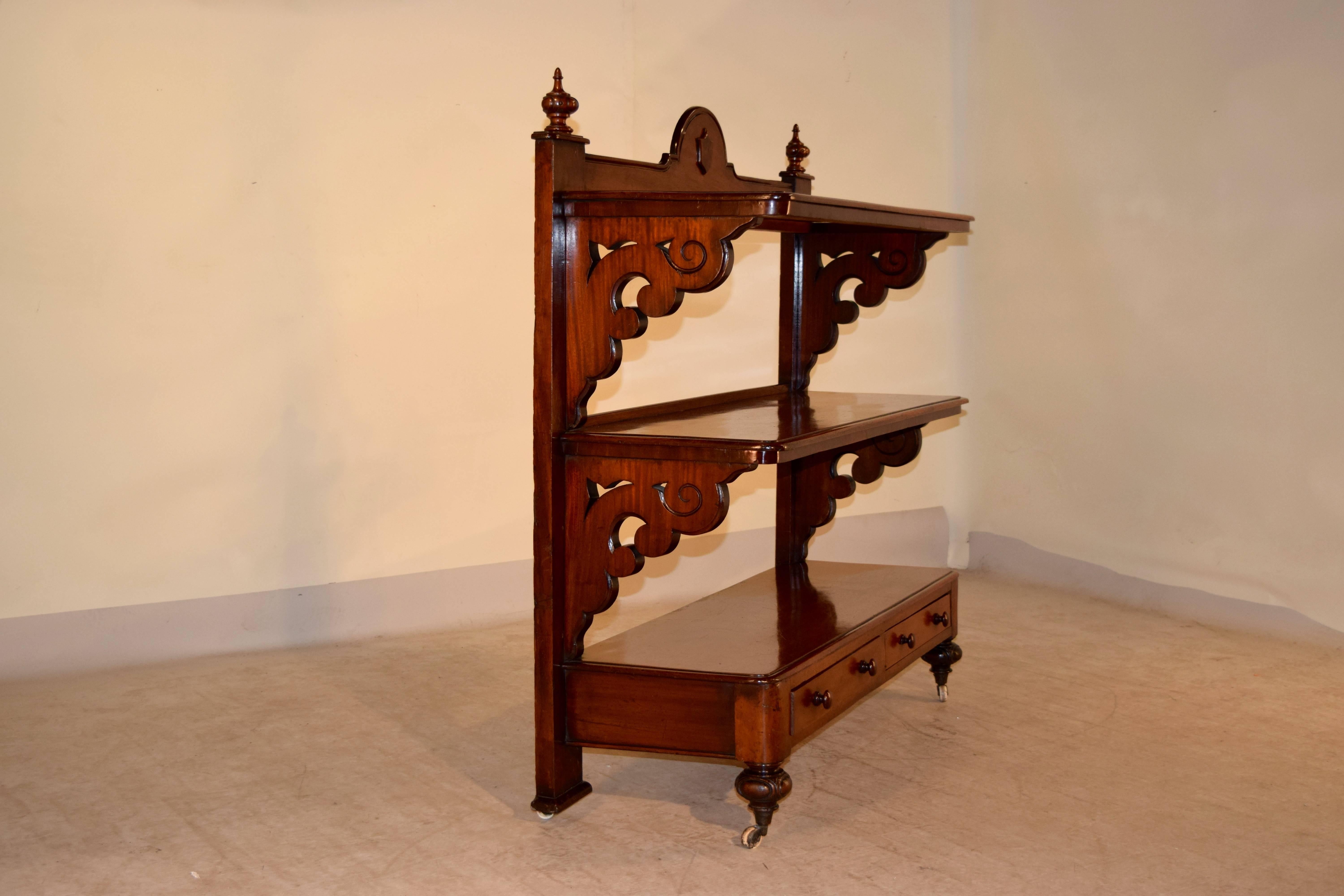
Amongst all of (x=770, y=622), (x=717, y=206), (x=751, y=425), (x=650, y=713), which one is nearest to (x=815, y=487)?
(x=770, y=622)

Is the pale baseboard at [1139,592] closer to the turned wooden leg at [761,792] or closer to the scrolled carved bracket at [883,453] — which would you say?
the scrolled carved bracket at [883,453]

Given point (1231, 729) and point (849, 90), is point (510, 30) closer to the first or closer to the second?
point (849, 90)

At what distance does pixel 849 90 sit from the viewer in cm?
513

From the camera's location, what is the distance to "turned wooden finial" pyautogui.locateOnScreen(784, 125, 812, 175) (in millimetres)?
3629

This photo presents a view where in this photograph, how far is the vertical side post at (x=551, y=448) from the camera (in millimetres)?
2596

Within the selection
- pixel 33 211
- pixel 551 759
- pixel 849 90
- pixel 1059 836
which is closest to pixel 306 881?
pixel 551 759

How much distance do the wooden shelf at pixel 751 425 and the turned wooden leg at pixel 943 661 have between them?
682mm

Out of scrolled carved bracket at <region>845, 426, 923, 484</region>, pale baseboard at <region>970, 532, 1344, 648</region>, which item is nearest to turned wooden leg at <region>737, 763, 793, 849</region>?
scrolled carved bracket at <region>845, 426, 923, 484</region>

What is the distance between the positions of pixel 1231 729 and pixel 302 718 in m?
2.52

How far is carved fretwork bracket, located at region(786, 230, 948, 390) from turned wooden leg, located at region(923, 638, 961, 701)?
85cm

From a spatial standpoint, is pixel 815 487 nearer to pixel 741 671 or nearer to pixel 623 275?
pixel 741 671

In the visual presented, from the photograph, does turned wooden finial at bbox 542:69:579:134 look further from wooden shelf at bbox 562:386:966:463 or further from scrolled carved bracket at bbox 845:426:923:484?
scrolled carved bracket at bbox 845:426:923:484

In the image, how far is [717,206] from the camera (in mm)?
2445

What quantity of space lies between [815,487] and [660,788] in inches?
42.1
